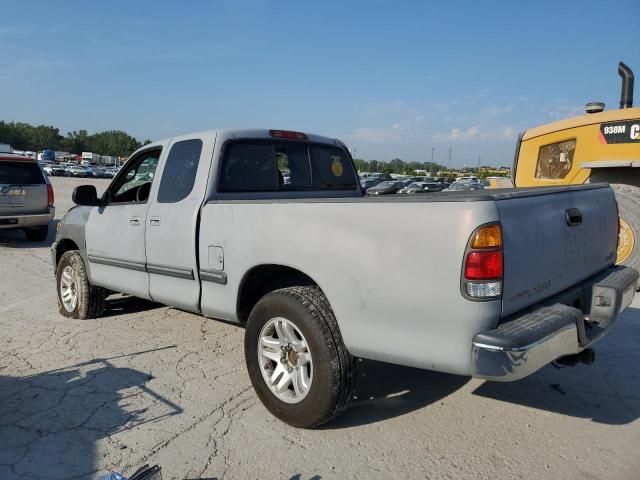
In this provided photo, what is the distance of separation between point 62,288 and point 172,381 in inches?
103

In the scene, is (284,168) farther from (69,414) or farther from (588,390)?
(588,390)

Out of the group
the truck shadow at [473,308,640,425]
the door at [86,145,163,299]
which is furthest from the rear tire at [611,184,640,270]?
Result: the door at [86,145,163,299]

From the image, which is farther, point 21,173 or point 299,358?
point 21,173

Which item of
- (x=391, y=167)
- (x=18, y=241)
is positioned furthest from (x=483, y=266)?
(x=391, y=167)

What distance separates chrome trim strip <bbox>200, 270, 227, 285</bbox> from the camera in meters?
3.72

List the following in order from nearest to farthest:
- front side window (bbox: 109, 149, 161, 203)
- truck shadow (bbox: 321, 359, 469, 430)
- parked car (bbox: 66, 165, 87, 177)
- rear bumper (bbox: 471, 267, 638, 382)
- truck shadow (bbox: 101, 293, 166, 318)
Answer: rear bumper (bbox: 471, 267, 638, 382) → truck shadow (bbox: 321, 359, 469, 430) → front side window (bbox: 109, 149, 161, 203) → truck shadow (bbox: 101, 293, 166, 318) → parked car (bbox: 66, 165, 87, 177)

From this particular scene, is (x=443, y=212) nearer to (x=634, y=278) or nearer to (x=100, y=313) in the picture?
(x=634, y=278)

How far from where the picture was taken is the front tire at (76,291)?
5.49 metres

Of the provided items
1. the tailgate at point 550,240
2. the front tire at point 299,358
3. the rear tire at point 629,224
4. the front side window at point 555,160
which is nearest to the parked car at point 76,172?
the front side window at point 555,160

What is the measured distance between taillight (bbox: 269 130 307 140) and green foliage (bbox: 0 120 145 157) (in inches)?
5586

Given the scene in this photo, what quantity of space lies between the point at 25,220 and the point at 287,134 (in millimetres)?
9069

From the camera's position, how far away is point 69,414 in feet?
11.3

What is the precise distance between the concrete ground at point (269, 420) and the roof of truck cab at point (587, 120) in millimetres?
3661

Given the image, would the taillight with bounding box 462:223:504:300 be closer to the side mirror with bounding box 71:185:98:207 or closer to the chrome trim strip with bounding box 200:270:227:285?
the chrome trim strip with bounding box 200:270:227:285
